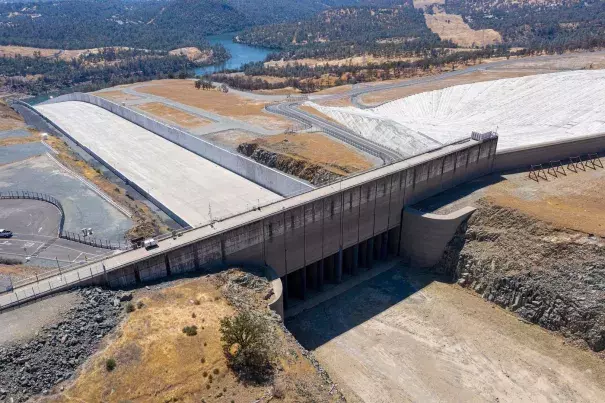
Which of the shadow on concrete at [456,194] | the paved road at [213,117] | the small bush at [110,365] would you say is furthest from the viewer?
the paved road at [213,117]

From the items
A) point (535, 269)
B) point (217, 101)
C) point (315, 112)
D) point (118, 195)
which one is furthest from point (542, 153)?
point (217, 101)

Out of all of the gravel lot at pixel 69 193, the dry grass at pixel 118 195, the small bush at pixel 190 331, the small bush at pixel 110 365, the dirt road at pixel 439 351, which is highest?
the small bush at pixel 110 365

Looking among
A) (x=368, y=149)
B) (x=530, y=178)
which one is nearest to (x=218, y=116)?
(x=368, y=149)

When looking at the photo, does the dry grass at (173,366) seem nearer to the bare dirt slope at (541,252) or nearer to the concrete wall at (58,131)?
the bare dirt slope at (541,252)

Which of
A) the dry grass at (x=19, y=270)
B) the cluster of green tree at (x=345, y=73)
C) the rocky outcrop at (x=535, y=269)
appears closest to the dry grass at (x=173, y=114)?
the cluster of green tree at (x=345, y=73)

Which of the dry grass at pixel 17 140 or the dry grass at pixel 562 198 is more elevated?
the dry grass at pixel 562 198

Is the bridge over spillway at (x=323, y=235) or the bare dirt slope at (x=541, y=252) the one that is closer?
the bridge over spillway at (x=323, y=235)

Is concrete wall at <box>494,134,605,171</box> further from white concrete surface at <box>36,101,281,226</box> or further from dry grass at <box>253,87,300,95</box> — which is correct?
dry grass at <box>253,87,300,95</box>

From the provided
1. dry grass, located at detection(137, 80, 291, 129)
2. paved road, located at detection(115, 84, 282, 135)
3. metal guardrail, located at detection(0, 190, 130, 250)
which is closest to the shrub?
metal guardrail, located at detection(0, 190, 130, 250)
